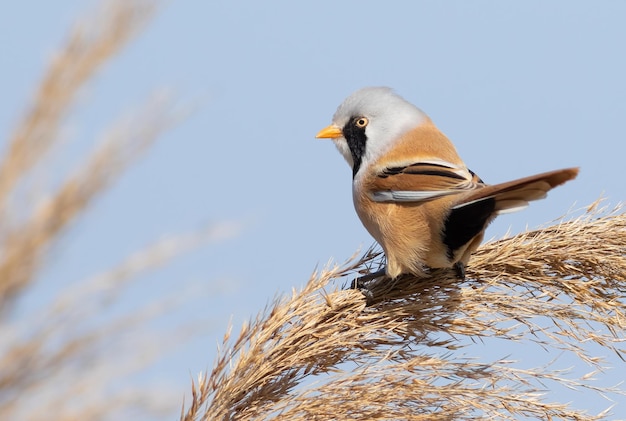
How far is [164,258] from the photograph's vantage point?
1731 millimetres

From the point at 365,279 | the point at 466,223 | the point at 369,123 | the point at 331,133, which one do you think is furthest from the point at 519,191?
the point at 331,133

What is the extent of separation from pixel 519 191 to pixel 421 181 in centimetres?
A: 55

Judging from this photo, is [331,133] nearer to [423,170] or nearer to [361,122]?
[361,122]

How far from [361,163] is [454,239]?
2.22 feet

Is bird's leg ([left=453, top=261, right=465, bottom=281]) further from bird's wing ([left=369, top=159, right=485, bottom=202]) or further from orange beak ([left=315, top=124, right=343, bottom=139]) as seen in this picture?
orange beak ([left=315, top=124, right=343, bottom=139])

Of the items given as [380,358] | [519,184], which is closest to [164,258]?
[380,358]

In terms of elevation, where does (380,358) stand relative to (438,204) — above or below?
below

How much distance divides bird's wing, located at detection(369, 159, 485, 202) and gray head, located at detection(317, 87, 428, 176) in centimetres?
20

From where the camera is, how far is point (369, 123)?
3.03 m

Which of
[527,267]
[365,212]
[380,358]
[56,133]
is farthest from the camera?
[365,212]

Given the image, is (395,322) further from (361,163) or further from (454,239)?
(361,163)

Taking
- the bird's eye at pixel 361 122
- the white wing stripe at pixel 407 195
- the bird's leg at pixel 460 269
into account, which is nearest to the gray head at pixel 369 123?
the bird's eye at pixel 361 122

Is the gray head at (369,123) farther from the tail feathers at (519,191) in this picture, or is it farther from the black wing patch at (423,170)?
the tail feathers at (519,191)

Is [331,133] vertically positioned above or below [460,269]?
above
